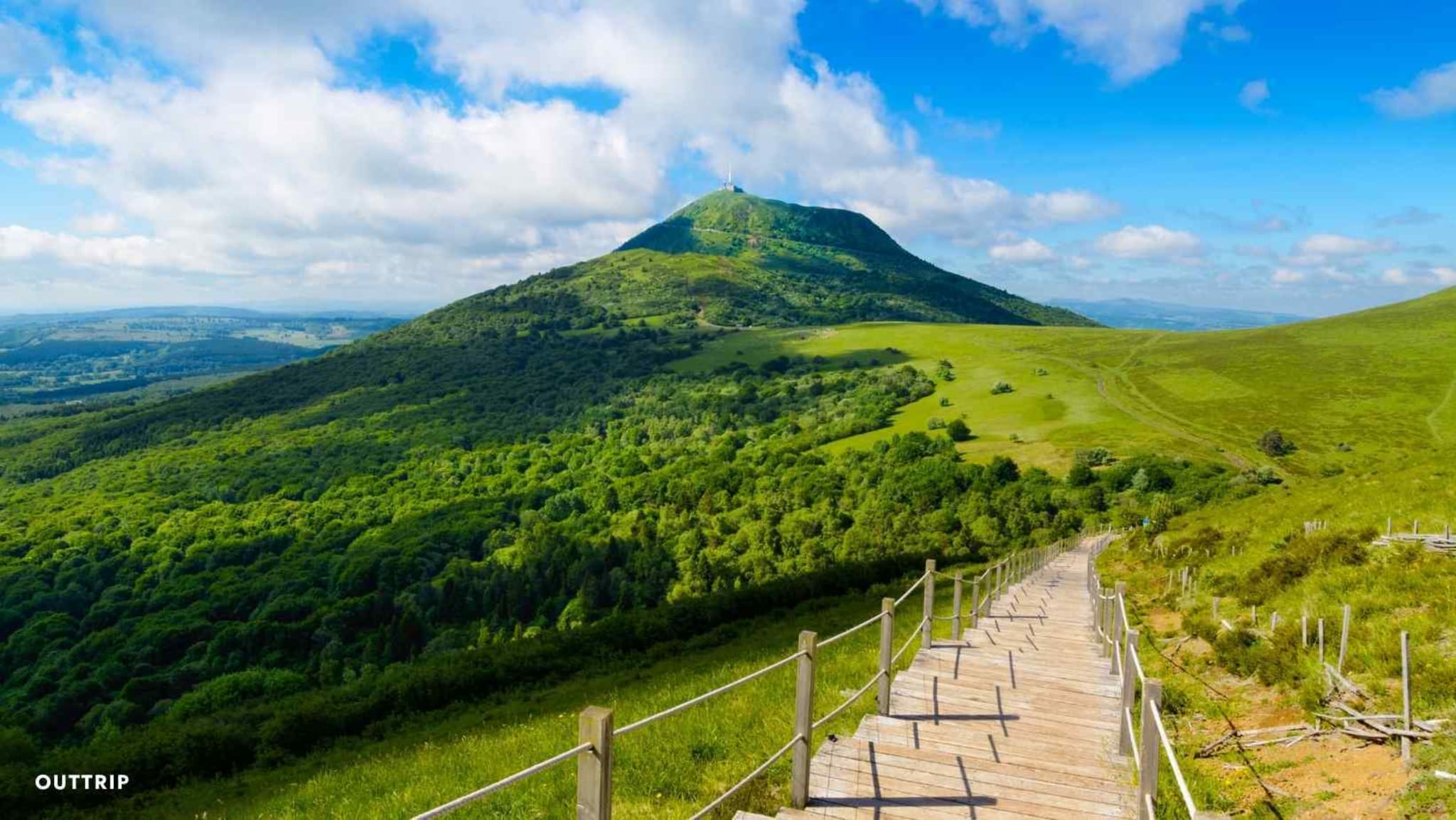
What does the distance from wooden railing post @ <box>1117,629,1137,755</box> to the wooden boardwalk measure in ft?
0.56

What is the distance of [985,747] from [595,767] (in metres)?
5.79

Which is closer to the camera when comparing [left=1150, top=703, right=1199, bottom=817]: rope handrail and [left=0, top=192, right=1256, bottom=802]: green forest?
[left=1150, top=703, right=1199, bottom=817]: rope handrail

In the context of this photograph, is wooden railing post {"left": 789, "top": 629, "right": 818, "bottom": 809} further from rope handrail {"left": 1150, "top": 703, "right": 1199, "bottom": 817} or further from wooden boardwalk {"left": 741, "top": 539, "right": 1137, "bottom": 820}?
rope handrail {"left": 1150, "top": 703, "right": 1199, "bottom": 817}

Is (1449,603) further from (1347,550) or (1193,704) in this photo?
(1347,550)

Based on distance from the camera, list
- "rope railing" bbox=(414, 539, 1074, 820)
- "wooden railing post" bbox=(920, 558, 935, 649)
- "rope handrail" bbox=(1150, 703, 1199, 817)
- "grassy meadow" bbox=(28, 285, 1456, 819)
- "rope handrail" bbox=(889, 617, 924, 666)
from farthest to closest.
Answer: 1. "wooden railing post" bbox=(920, 558, 935, 649)
2. "rope handrail" bbox=(889, 617, 924, 666)
3. "grassy meadow" bbox=(28, 285, 1456, 819)
4. "rope handrail" bbox=(1150, 703, 1199, 817)
5. "rope railing" bbox=(414, 539, 1074, 820)

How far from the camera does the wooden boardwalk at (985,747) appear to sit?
639cm

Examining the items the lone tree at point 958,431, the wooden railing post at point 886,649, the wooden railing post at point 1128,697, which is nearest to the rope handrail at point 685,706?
the wooden railing post at point 886,649

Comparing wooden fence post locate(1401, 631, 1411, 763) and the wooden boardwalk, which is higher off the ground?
wooden fence post locate(1401, 631, 1411, 763)

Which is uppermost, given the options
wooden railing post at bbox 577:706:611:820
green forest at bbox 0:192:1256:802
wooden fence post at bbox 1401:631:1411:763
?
wooden railing post at bbox 577:706:611:820

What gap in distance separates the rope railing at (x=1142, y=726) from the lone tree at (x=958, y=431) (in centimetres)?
7874

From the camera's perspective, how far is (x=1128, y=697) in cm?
761

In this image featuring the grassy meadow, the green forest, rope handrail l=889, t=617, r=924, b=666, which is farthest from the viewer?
the green forest

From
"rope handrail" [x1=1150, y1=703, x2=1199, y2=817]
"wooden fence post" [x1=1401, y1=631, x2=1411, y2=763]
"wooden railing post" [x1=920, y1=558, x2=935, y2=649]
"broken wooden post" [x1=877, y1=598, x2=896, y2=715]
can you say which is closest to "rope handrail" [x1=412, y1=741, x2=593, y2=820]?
"rope handrail" [x1=1150, y1=703, x2=1199, y2=817]

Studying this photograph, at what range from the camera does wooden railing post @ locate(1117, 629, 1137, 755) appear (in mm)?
7258
